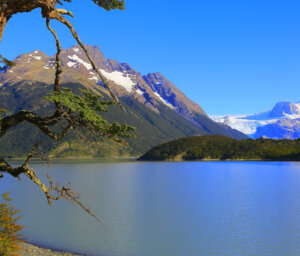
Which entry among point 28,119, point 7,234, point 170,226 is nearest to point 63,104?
point 28,119

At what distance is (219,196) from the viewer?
80875 millimetres

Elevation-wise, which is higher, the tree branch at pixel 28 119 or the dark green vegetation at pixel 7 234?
the tree branch at pixel 28 119

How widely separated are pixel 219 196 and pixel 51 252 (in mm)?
55231

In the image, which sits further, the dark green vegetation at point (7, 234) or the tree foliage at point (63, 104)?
the dark green vegetation at point (7, 234)

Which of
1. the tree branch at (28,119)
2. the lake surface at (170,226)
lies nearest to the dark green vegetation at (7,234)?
the tree branch at (28,119)

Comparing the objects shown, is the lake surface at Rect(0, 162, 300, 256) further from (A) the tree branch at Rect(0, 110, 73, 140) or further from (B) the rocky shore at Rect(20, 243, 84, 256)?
(A) the tree branch at Rect(0, 110, 73, 140)

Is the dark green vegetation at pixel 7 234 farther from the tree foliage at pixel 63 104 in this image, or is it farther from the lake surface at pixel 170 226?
the lake surface at pixel 170 226

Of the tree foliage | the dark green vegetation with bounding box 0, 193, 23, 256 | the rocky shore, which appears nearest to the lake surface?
the rocky shore

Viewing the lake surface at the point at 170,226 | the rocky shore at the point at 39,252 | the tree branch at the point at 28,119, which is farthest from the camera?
the lake surface at the point at 170,226

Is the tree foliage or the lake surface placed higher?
the tree foliage

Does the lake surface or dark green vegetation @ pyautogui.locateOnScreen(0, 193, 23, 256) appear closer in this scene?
dark green vegetation @ pyautogui.locateOnScreen(0, 193, 23, 256)

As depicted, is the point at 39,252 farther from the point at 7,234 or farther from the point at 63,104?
the point at 63,104

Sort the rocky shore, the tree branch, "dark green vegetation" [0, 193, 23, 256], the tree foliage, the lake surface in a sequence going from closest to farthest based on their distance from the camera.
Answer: the tree foliage → the tree branch → "dark green vegetation" [0, 193, 23, 256] → the rocky shore → the lake surface

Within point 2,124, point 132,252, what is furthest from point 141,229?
point 2,124
